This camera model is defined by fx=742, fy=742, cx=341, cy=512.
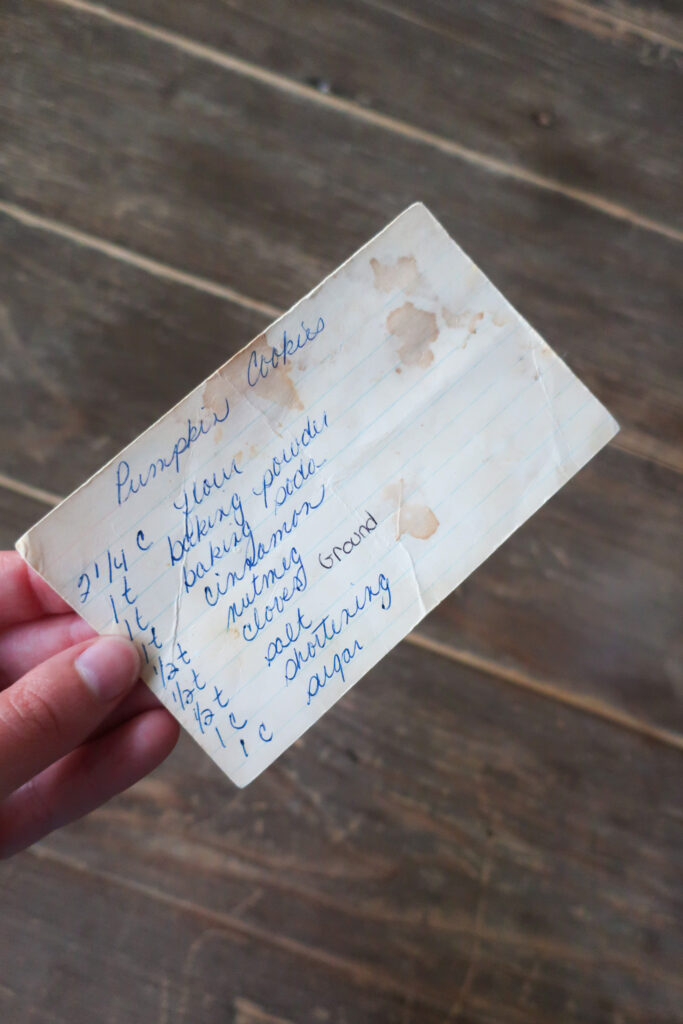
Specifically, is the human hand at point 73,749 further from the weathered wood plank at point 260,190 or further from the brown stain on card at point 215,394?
the weathered wood plank at point 260,190

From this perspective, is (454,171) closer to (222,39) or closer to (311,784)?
(222,39)

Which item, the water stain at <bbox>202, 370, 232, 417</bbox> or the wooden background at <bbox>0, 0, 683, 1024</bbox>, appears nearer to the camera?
the water stain at <bbox>202, 370, 232, 417</bbox>

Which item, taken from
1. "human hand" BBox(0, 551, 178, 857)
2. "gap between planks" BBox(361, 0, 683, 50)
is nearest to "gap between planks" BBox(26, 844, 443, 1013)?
"human hand" BBox(0, 551, 178, 857)

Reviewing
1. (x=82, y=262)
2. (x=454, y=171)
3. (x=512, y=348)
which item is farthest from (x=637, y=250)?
(x=82, y=262)

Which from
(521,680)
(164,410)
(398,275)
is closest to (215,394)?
(398,275)

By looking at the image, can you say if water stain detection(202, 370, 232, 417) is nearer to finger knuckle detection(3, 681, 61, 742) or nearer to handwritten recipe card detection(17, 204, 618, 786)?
handwritten recipe card detection(17, 204, 618, 786)

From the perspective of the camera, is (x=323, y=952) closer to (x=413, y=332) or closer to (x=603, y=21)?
(x=413, y=332)

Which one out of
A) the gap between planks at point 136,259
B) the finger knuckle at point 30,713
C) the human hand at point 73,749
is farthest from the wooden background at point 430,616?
the finger knuckle at point 30,713
